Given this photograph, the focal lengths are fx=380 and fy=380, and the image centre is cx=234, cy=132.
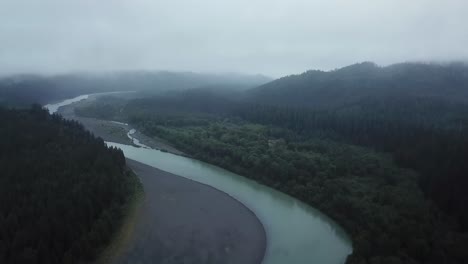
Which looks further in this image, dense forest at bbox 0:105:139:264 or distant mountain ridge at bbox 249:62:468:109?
distant mountain ridge at bbox 249:62:468:109

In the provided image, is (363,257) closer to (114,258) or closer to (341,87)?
(114,258)

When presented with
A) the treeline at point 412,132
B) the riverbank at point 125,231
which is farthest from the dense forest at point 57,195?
the treeline at point 412,132

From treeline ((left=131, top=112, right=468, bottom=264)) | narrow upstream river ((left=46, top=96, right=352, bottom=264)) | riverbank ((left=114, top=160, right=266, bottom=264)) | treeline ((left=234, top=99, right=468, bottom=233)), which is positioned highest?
treeline ((left=234, top=99, right=468, bottom=233))

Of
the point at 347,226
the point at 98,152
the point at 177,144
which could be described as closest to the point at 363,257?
the point at 347,226

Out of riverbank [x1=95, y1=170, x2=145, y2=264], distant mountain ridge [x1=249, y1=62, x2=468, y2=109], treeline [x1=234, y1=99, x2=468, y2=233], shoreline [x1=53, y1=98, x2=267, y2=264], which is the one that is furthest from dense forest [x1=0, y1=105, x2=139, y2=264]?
distant mountain ridge [x1=249, y1=62, x2=468, y2=109]

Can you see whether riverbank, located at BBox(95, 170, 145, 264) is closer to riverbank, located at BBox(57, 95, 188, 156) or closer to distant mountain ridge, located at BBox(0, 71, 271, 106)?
riverbank, located at BBox(57, 95, 188, 156)

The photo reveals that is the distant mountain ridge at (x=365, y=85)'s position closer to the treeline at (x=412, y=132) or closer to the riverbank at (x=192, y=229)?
the treeline at (x=412, y=132)
